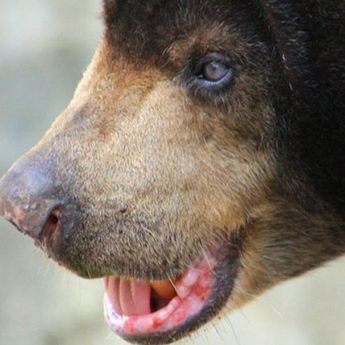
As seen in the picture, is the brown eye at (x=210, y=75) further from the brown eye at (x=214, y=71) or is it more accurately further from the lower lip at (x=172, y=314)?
the lower lip at (x=172, y=314)

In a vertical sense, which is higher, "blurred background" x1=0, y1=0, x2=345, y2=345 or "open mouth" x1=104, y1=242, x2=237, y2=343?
"open mouth" x1=104, y1=242, x2=237, y2=343

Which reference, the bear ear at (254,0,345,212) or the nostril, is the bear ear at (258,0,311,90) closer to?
the bear ear at (254,0,345,212)

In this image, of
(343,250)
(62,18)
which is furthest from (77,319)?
(343,250)

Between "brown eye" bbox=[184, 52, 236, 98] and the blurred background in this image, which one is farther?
the blurred background

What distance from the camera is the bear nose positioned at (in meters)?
3.19

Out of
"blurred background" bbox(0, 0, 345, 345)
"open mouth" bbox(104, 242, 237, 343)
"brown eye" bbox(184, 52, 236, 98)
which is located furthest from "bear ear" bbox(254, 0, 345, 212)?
"blurred background" bbox(0, 0, 345, 345)

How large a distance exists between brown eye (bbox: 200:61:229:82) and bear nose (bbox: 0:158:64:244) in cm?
52

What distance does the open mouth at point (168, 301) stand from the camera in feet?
11.2

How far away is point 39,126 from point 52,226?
4.00 m

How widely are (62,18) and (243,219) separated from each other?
4.00 metres

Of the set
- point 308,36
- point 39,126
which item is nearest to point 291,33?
point 308,36

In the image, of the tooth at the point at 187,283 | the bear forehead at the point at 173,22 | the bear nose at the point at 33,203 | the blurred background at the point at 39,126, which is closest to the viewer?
the bear nose at the point at 33,203

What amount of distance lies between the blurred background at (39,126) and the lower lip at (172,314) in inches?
135

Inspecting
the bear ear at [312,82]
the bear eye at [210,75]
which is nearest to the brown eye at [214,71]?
the bear eye at [210,75]
